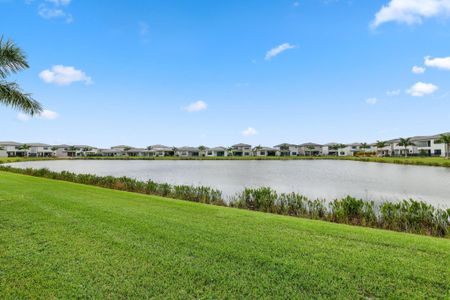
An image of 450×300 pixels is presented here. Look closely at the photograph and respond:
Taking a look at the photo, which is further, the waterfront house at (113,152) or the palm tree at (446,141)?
the waterfront house at (113,152)

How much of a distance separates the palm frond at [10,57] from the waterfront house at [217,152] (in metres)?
101

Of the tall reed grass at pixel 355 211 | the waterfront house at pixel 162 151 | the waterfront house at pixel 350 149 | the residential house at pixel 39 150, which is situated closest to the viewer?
the tall reed grass at pixel 355 211

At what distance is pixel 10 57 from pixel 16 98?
1491mm

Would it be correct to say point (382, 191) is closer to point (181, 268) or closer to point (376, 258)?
point (376, 258)

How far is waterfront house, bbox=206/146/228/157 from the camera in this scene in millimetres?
111113

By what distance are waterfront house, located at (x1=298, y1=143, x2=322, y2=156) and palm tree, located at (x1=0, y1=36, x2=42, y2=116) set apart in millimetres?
108859

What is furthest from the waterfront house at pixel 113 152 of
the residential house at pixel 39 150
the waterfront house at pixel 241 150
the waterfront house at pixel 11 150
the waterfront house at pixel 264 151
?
the waterfront house at pixel 264 151

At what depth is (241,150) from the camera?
110m

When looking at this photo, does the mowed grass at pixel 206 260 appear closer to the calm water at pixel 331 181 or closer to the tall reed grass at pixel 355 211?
the tall reed grass at pixel 355 211

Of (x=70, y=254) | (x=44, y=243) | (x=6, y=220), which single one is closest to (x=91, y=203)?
(x=6, y=220)

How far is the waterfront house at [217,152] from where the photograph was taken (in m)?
111

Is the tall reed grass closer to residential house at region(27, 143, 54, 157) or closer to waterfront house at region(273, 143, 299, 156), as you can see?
waterfront house at region(273, 143, 299, 156)

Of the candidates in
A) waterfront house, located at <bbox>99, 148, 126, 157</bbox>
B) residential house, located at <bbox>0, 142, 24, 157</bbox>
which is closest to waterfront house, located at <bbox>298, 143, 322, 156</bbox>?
waterfront house, located at <bbox>99, 148, 126, 157</bbox>

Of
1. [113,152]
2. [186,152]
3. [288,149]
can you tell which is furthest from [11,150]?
[288,149]
